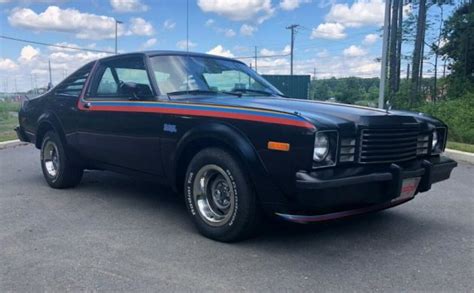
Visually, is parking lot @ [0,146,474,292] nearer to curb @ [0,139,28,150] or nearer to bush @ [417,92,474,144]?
curb @ [0,139,28,150]

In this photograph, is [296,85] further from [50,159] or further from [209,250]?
[209,250]

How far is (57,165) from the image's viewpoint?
5.93 metres

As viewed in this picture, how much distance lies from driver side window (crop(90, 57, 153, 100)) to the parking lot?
122cm

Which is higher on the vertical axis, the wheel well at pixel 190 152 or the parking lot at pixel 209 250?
the wheel well at pixel 190 152

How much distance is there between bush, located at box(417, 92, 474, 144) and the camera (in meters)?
12.9

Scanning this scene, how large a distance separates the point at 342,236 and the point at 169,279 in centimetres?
169

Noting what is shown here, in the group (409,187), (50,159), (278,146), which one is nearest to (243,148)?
(278,146)

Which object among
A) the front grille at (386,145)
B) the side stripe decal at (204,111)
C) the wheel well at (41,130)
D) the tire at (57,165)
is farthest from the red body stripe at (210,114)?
the wheel well at (41,130)

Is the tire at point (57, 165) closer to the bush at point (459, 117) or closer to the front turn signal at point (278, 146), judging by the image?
the front turn signal at point (278, 146)

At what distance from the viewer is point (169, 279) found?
3158 mm

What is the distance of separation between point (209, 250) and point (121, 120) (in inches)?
70.5

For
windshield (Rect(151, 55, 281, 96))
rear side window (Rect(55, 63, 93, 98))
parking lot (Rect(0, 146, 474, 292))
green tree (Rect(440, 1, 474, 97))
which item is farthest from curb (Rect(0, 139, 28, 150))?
green tree (Rect(440, 1, 474, 97))

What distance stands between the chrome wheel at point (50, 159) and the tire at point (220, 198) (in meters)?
2.65

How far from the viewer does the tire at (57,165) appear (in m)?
5.76
